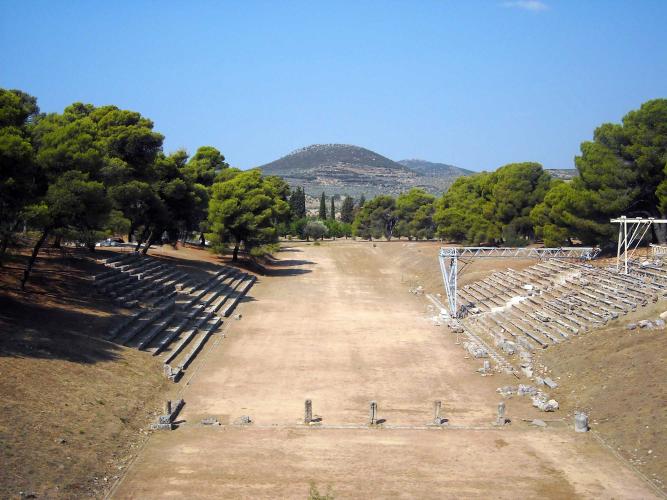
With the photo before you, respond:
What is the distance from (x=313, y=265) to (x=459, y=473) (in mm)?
46597

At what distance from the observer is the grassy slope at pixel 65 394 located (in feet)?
43.5

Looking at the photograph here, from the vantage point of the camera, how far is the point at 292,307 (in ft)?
124

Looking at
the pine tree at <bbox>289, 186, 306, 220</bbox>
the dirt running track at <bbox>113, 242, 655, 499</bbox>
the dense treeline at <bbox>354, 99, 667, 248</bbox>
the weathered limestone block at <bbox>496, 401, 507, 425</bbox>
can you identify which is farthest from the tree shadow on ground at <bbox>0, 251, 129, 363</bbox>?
the pine tree at <bbox>289, 186, 306, 220</bbox>

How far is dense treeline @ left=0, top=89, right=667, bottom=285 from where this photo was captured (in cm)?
2322

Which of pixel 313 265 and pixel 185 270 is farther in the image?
pixel 313 265

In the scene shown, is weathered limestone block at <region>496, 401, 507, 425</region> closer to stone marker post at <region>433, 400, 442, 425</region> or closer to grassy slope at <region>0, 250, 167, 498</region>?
stone marker post at <region>433, 400, 442, 425</region>

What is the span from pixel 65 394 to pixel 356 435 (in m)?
7.31

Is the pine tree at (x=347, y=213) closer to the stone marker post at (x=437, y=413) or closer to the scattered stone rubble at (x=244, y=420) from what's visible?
the stone marker post at (x=437, y=413)

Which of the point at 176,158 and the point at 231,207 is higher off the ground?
the point at 176,158

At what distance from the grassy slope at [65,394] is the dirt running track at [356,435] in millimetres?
929

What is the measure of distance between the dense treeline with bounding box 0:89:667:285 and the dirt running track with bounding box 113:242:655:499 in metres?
7.67

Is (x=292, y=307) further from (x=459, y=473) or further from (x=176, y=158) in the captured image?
(x=459, y=473)

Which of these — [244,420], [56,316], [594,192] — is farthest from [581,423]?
[594,192]

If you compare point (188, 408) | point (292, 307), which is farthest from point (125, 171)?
point (188, 408)
